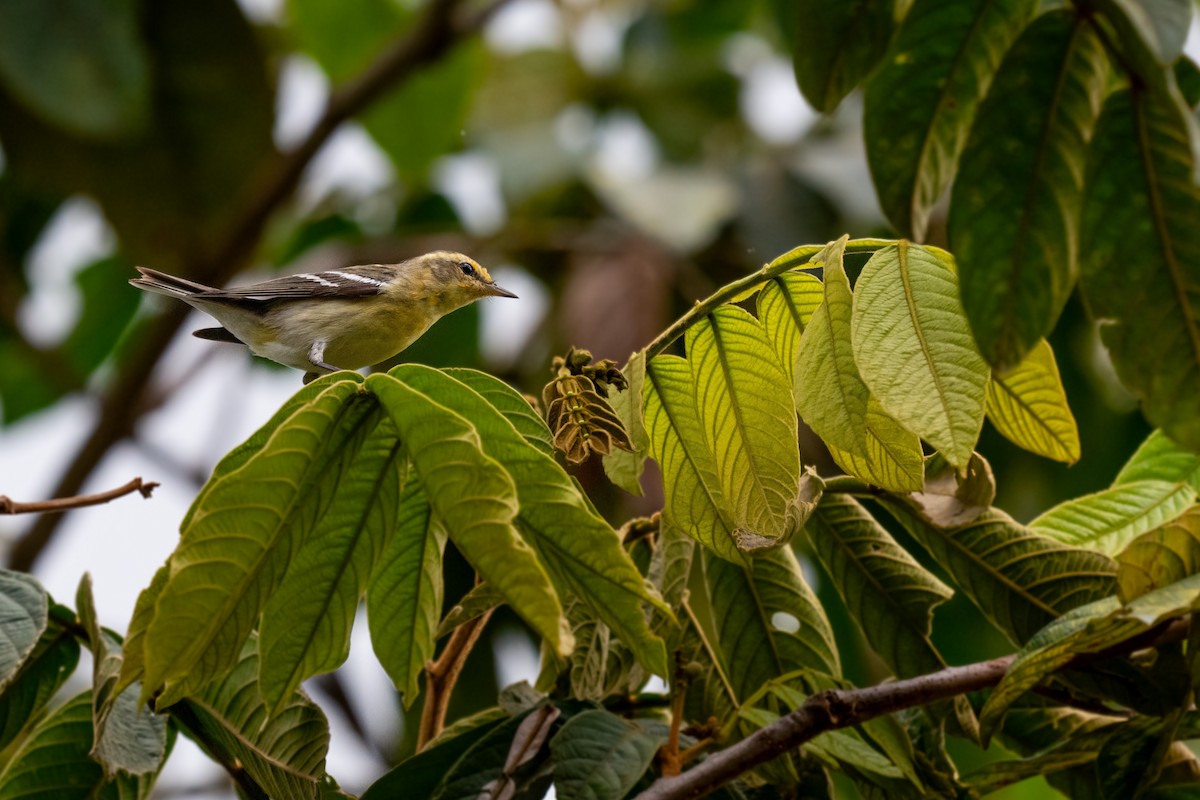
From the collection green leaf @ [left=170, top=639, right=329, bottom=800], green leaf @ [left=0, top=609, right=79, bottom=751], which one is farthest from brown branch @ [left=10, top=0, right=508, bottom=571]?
green leaf @ [left=170, top=639, right=329, bottom=800]

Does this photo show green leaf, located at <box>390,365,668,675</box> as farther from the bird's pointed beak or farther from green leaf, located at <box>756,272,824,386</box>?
the bird's pointed beak

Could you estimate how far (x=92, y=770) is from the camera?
1.99 meters

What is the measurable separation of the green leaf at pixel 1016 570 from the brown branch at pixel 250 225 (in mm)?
3326

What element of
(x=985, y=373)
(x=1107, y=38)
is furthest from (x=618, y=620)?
(x=1107, y=38)

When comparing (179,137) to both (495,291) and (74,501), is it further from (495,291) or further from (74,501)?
(74,501)

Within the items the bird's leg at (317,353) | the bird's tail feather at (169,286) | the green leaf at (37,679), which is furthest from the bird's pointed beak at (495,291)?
the green leaf at (37,679)

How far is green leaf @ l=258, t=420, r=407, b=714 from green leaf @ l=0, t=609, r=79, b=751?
2.09 feet

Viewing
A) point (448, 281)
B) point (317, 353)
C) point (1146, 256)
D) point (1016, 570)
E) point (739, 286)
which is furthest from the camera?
point (448, 281)

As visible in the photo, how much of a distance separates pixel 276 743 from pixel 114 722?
24 cm

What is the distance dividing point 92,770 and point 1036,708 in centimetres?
146

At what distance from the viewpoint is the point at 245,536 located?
1354 mm

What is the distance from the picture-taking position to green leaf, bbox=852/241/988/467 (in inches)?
57.1

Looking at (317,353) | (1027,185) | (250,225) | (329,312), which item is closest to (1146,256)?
(1027,185)

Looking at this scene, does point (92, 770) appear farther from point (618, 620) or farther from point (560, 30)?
point (560, 30)
